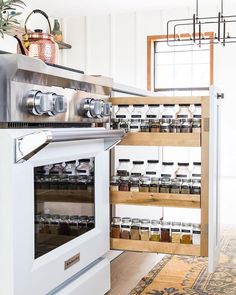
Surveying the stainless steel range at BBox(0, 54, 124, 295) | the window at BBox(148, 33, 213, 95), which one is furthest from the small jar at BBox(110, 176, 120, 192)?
the window at BBox(148, 33, 213, 95)

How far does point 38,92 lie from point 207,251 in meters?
1.08

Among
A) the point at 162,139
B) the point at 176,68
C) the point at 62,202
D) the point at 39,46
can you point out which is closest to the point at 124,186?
the point at 162,139

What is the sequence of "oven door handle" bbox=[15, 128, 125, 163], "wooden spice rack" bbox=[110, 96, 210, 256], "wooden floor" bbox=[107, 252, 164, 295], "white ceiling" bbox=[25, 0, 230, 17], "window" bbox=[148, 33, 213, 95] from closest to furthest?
"oven door handle" bbox=[15, 128, 125, 163] < "wooden spice rack" bbox=[110, 96, 210, 256] < "wooden floor" bbox=[107, 252, 164, 295] < "white ceiling" bbox=[25, 0, 230, 17] < "window" bbox=[148, 33, 213, 95]

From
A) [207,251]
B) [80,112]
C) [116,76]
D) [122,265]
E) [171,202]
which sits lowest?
[122,265]

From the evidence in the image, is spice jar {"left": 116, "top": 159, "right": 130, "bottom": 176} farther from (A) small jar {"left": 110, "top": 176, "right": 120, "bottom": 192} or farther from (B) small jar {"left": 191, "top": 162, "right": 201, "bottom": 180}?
(B) small jar {"left": 191, "top": 162, "right": 201, "bottom": 180}

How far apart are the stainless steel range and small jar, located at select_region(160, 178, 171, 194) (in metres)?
0.27

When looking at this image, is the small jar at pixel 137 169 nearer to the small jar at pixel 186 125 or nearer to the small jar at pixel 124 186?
the small jar at pixel 124 186

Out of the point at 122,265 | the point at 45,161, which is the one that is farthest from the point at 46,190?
the point at 122,265

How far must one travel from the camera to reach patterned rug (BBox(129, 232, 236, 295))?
2275mm

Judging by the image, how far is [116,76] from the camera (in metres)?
8.02

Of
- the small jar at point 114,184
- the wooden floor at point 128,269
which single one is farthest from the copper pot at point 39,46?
the wooden floor at point 128,269

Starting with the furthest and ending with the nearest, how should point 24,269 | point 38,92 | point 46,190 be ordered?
point 46,190 → point 38,92 → point 24,269

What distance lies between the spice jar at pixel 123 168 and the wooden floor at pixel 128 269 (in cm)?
55

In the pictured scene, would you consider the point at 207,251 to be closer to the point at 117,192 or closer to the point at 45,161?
the point at 117,192
